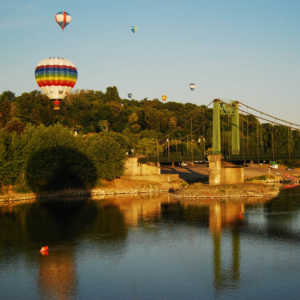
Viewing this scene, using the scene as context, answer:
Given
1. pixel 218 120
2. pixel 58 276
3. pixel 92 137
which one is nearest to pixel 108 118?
pixel 92 137

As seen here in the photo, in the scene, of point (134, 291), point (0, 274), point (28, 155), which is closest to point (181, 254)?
point (134, 291)

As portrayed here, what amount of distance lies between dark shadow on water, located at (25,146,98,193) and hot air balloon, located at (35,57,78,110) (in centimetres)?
1755

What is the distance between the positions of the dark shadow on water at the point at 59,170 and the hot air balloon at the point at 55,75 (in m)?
17.5

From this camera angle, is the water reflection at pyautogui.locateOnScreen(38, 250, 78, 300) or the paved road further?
the paved road

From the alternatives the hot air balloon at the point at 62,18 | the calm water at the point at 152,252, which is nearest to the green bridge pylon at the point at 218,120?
the calm water at the point at 152,252

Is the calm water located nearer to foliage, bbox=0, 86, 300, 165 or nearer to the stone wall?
the stone wall

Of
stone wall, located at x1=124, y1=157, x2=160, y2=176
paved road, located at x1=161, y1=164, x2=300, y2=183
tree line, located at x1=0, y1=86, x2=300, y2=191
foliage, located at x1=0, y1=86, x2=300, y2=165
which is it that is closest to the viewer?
tree line, located at x1=0, y1=86, x2=300, y2=191

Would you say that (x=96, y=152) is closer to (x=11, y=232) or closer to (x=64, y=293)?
(x=11, y=232)

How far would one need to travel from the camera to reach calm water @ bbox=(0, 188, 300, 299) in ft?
92.5

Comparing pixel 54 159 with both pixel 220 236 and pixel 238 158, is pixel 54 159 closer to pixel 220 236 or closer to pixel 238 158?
pixel 238 158

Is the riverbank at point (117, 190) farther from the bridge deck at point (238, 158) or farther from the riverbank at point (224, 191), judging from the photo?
the riverbank at point (224, 191)

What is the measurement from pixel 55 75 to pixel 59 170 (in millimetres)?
21947

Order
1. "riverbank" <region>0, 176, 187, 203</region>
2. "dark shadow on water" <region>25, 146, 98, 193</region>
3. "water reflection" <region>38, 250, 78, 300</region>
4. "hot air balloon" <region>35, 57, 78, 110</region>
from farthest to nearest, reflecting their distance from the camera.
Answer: "hot air balloon" <region>35, 57, 78, 110</region>, "riverbank" <region>0, 176, 187, 203</region>, "dark shadow on water" <region>25, 146, 98, 193</region>, "water reflection" <region>38, 250, 78, 300</region>

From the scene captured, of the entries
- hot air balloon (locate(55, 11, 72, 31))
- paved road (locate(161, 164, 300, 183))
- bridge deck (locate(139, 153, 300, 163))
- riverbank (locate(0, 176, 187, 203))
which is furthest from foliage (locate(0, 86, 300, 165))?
hot air balloon (locate(55, 11, 72, 31))
